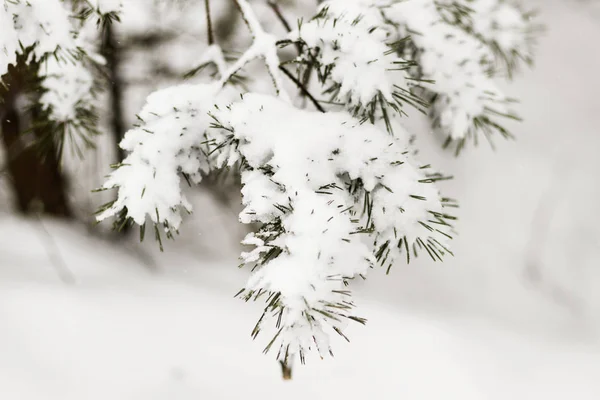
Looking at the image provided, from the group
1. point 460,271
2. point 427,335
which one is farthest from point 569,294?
point 427,335

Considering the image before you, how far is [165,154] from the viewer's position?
1226 millimetres

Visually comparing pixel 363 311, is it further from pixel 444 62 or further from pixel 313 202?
pixel 313 202

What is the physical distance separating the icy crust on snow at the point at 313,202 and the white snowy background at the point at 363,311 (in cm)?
155

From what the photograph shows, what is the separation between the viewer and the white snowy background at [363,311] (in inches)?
92.2

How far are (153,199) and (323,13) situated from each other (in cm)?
71

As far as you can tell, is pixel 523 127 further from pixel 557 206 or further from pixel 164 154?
pixel 164 154

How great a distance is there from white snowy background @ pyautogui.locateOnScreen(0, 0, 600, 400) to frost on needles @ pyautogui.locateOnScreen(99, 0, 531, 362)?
1.42 metres

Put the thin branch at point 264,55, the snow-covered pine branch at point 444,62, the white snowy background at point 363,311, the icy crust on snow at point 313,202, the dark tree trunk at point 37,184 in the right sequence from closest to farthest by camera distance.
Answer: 1. the icy crust on snow at point 313,202
2. the thin branch at point 264,55
3. the snow-covered pine branch at point 444,62
4. the white snowy background at point 363,311
5. the dark tree trunk at point 37,184

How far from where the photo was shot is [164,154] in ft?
4.02

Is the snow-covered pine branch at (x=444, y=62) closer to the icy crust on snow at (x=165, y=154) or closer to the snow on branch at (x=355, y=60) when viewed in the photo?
the snow on branch at (x=355, y=60)

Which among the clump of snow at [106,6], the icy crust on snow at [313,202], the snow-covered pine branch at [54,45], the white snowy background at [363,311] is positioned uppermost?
the clump of snow at [106,6]

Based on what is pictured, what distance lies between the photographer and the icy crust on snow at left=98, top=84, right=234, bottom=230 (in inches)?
47.1

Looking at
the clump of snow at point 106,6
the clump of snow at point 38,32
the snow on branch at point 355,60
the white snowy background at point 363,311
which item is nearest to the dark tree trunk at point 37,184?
the white snowy background at point 363,311

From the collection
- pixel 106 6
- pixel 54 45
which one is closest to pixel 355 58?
pixel 106 6
